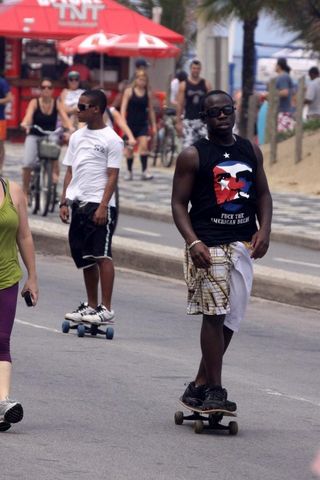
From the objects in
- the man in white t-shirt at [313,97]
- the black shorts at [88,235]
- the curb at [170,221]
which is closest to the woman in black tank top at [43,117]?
the curb at [170,221]

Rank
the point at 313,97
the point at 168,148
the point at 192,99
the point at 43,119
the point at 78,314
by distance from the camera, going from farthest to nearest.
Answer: the point at 168,148, the point at 313,97, the point at 192,99, the point at 43,119, the point at 78,314

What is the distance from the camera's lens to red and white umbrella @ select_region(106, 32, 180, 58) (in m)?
31.9

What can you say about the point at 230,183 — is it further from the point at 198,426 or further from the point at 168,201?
the point at 168,201

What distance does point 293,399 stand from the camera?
9.28 meters

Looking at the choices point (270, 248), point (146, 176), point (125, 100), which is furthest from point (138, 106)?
point (270, 248)

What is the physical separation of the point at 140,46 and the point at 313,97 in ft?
14.5

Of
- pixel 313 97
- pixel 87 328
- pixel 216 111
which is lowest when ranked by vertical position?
pixel 87 328

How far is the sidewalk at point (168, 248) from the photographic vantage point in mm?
14133

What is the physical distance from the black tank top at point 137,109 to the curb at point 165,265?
617cm

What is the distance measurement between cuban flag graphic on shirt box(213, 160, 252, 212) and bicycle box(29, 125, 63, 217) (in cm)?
1236

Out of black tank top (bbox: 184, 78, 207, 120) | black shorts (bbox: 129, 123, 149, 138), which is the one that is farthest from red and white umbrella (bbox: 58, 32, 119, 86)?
black shorts (bbox: 129, 123, 149, 138)

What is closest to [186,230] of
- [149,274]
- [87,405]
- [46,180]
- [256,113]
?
[87,405]

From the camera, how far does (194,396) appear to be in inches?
325

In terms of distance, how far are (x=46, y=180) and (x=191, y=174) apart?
12.7 m
